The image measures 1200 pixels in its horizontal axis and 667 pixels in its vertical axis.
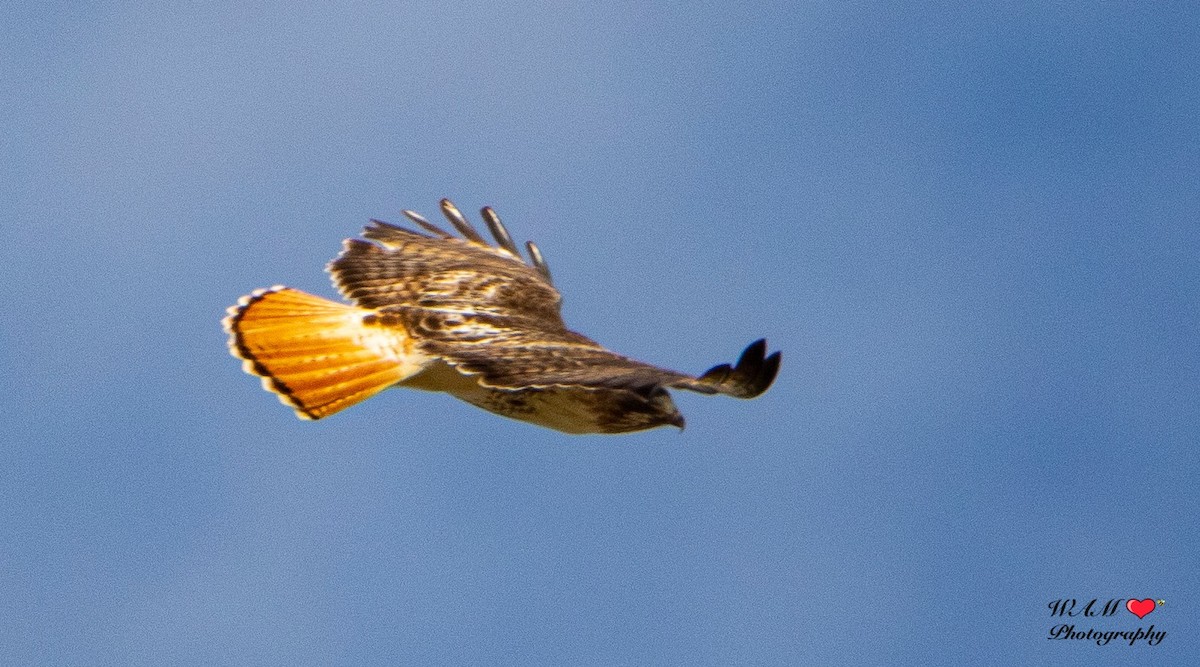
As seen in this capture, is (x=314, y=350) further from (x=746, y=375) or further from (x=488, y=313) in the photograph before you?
(x=746, y=375)

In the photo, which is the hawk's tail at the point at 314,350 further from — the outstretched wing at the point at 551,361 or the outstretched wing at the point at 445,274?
the outstretched wing at the point at 445,274

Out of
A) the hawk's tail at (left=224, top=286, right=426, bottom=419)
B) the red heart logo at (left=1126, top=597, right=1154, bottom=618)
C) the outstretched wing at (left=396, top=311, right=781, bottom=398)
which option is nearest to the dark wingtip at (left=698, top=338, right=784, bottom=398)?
the outstretched wing at (left=396, top=311, right=781, bottom=398)

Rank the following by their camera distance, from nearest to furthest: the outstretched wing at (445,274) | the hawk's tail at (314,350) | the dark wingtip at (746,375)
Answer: the dark wingtip at (746,375)
the hawk's tail at (314,350)
the outstretched wing at (445,274)

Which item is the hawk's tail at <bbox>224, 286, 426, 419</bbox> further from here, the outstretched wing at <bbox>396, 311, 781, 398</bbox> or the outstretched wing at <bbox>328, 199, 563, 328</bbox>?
the outstretched wing at <bbox>328, 199, 563, 328</bbox>

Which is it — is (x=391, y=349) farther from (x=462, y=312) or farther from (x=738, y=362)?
(x=738, y=362)

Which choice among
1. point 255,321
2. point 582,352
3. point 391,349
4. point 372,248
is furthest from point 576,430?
point 372,248

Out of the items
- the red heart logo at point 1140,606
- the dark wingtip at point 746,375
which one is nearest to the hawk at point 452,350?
the dark wingtip at point 746,375

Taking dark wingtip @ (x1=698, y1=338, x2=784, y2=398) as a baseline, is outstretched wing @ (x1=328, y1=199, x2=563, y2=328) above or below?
above
